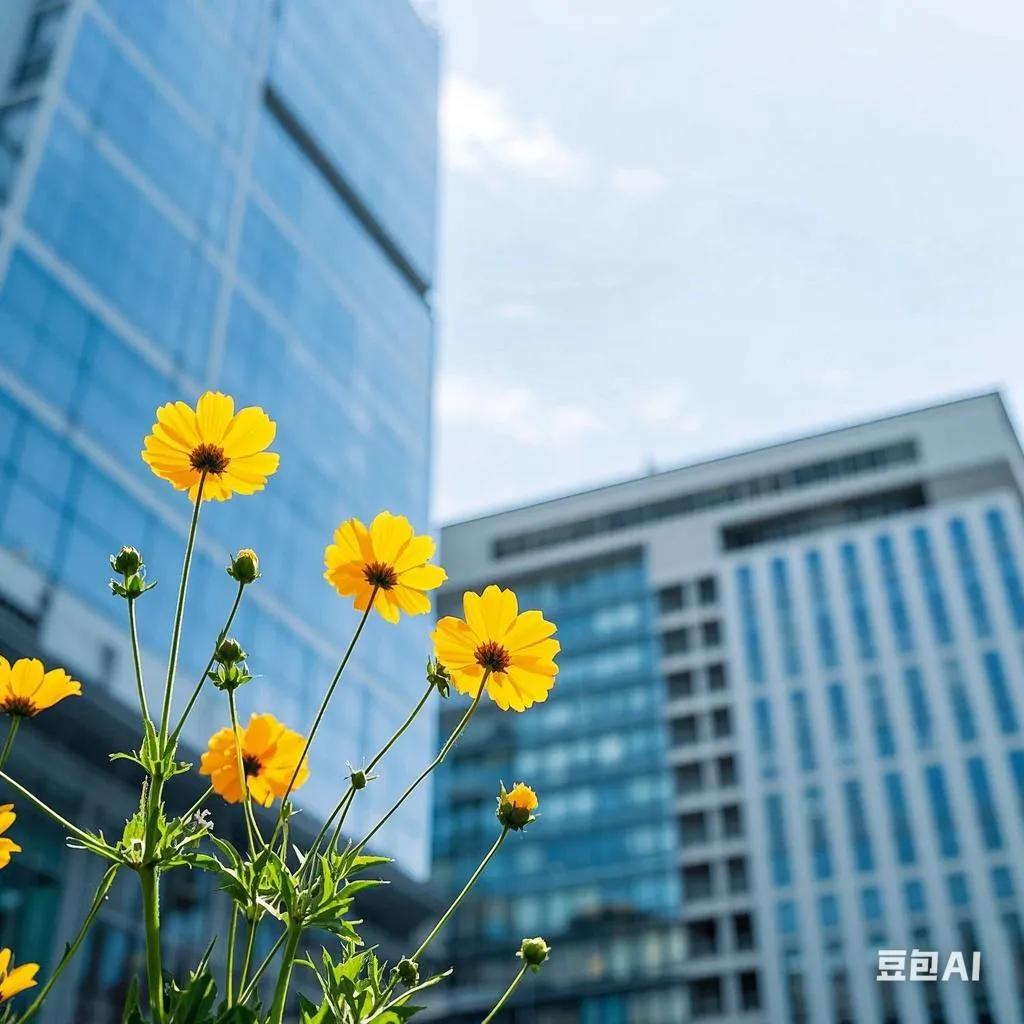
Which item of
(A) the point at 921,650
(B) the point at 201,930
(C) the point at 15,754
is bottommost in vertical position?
(B) the point at 201,930

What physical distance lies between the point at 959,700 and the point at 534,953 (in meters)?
52.7

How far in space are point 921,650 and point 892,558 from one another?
459 centimetres

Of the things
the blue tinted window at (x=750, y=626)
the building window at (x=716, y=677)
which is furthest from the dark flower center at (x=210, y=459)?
the building window at (x=716, y=677)

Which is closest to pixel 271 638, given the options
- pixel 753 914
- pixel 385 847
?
pixel 385 847

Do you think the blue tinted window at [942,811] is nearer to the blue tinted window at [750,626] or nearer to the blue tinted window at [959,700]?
the blue tinted window at [959,700]

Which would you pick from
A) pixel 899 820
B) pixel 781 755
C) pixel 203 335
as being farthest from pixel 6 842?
pixel 781 755

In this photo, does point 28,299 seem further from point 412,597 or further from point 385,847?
point 412,597

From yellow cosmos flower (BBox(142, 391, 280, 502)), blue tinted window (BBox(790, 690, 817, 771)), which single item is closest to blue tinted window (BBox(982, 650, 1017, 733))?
blue tinted window (BBox(790, 690, 817, 771))

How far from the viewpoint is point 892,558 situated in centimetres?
5603

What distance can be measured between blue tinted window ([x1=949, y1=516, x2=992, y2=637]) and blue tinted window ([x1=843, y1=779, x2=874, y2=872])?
26.7 feet

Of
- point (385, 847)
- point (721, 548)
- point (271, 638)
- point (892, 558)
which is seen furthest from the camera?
point (721, 548)

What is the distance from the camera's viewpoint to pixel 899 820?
4997 cm

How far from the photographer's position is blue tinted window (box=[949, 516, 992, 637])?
5284 cm

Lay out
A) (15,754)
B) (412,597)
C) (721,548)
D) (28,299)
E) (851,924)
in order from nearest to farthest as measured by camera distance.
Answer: (412,597)
(15,754)
(28,299)
(851,924)
(721,548)
